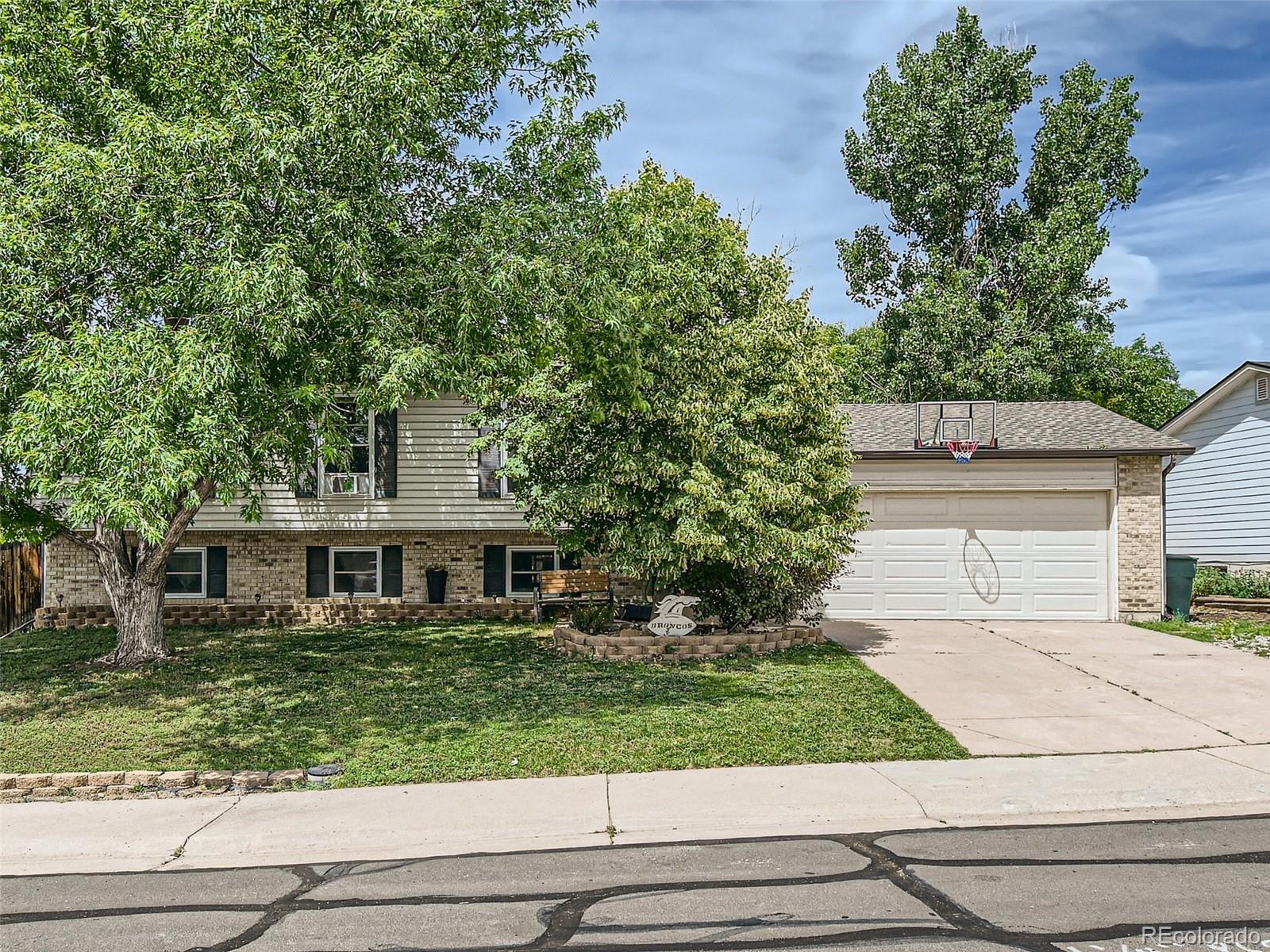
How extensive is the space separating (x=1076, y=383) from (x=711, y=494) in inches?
843

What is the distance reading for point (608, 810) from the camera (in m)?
6.91

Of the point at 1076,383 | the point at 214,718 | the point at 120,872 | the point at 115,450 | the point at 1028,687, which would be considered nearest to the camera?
the point at 120,872

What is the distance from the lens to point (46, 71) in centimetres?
979

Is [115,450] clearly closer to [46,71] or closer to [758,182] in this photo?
[46,71]

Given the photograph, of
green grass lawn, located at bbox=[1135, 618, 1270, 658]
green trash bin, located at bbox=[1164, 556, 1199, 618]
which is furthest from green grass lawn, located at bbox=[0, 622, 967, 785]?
green trash bin, located at bbox=[1164, 556, 1199, 618]

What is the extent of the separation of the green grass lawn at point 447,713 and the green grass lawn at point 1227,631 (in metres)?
5.76

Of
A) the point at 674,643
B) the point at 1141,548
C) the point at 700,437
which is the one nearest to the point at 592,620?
the point at 674,643

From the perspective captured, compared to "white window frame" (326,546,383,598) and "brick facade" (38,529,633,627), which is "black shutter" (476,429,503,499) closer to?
"brick facade" (38,529,633,627)

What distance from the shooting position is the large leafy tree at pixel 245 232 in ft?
27.0

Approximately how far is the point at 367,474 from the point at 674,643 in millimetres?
7414

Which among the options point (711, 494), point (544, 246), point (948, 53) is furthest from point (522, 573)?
point (948, 53)

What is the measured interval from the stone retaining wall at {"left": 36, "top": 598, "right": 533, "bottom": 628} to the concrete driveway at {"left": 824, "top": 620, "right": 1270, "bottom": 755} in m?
6.35

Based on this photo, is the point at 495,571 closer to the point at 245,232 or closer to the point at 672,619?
the point at 672,619

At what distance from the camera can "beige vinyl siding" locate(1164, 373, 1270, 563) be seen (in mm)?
19062
